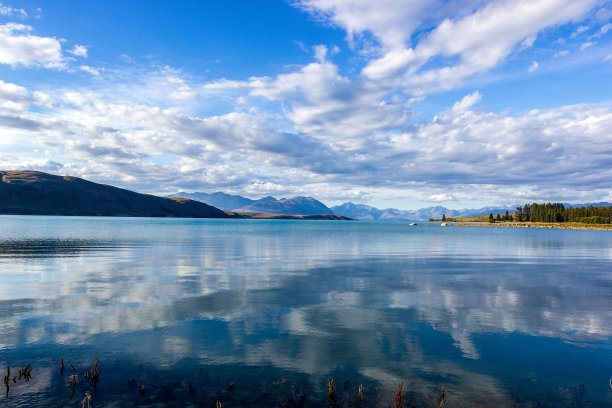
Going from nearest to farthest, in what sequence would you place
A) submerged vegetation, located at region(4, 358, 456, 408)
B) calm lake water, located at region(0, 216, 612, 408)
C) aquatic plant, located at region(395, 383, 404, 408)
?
aquatic plant, located at region(395, 383, 404, 408)
submerged vegetation, located at region(4, 358, 456, 408)
calm lake water, located at region(0, 216, 612, 408)

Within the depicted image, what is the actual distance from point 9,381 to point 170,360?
5.72m

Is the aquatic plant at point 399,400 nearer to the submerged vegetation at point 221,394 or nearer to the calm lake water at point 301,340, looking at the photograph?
the submerged vegetation at point 221,394

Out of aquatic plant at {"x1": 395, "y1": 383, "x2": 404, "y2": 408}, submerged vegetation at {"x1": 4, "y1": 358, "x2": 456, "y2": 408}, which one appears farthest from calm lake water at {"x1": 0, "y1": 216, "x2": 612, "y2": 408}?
aquatic plant at {"x1": 395, "y1": 383, "x2": 404, "y2": 408}

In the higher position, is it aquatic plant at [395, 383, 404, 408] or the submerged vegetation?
aquatic plant at [395, 383, 404, 408]

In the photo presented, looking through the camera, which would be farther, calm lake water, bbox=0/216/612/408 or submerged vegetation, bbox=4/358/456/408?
calm lake water, bbox=0/216/612/408

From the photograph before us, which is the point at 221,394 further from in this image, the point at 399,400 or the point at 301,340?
the point at 399,400

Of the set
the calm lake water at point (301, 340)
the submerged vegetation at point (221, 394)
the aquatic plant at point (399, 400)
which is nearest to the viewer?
the aquatic plant at point (399, 400)

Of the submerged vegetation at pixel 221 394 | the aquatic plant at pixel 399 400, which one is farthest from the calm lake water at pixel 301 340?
the aquatic plant at pixel 399 400

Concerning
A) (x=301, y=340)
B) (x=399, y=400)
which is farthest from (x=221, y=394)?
(x=399, y=400)

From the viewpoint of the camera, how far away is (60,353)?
53.4ft

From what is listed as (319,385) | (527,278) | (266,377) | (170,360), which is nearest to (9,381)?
(170,360)

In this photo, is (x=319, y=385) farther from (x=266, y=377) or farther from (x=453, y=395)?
(x=453, y=395)

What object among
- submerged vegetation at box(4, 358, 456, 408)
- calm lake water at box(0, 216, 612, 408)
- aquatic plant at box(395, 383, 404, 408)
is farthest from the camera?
calm lake water at box(0, 216, 612, 408)

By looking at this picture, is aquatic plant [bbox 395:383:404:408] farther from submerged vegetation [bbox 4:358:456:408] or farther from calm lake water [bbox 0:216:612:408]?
calm lake water [bbox 0:216:612:408]
